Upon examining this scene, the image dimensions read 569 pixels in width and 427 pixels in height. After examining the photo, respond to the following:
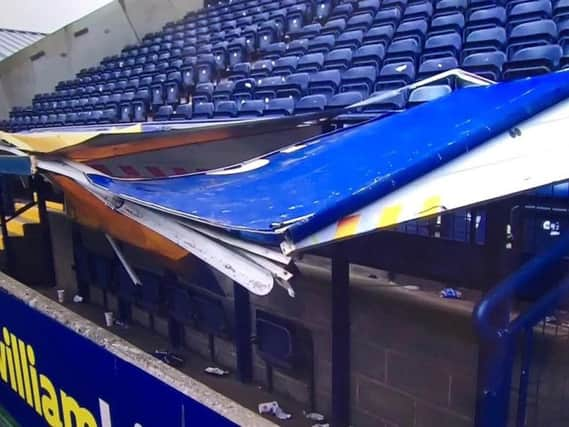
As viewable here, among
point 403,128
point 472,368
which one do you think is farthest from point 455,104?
point 472,368

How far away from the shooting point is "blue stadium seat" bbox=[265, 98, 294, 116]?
3616 mm

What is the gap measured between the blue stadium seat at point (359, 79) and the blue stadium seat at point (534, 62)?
1005 mm

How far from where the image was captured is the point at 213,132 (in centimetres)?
211

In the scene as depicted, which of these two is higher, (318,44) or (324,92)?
(318,44)

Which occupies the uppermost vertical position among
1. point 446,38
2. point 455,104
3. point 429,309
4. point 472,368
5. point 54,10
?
point 54,10

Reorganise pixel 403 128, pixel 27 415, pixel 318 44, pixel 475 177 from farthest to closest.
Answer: pixel 318 44 → pixel 27 415 → pixel 403 128 → pixel 475 177

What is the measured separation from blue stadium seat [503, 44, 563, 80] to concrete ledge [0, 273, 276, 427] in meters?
2.53

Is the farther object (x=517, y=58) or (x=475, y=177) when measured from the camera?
(x=517, y=58)

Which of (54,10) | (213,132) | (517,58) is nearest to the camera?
(213,132)

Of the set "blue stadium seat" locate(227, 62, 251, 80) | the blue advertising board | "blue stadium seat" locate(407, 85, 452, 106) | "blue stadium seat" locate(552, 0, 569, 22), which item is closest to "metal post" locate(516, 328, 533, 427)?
the blue advertising board

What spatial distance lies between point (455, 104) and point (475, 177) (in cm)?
67

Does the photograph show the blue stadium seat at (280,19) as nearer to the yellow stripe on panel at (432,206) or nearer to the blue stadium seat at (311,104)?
the blue stadium seat at (311,104)

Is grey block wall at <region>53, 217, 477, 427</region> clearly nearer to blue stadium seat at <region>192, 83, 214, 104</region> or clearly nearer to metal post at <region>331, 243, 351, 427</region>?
metal post at <region>331, 243, 351, 427</region>

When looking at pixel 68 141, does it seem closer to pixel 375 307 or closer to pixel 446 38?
pixel 375 307
